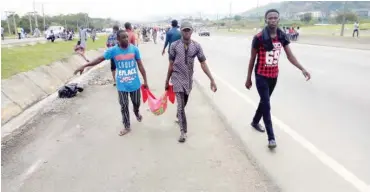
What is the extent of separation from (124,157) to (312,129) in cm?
309

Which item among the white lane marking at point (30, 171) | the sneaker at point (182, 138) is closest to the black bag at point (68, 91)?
the white lane marking at point (30, 171)

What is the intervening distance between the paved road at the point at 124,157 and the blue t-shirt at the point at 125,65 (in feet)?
2.63

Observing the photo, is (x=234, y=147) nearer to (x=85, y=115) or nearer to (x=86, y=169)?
(x=86, y=169)

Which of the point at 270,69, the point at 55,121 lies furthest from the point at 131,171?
the point at 55,121

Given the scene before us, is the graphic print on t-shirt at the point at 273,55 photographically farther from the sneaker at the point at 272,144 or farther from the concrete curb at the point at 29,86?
the concrete curb at the point at 29,86

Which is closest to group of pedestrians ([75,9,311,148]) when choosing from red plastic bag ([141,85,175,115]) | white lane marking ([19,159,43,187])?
red plastic bag ([141,85,175,115])

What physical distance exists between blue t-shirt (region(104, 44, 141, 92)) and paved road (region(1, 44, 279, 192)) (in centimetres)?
80

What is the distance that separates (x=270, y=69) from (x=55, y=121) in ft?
13.3

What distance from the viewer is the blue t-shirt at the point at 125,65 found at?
Result: 19.3 feet

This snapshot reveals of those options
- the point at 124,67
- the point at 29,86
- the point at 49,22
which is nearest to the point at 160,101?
the point at 124,67

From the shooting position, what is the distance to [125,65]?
594 centimetres

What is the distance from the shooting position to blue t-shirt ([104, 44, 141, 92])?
589cm

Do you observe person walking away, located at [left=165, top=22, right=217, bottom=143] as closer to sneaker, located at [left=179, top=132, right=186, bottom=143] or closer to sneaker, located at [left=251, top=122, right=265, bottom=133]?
sneaker, located at [left=179, top=132, right=186, bottom=143]

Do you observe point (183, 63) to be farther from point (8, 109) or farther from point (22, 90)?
point (22, 90)
